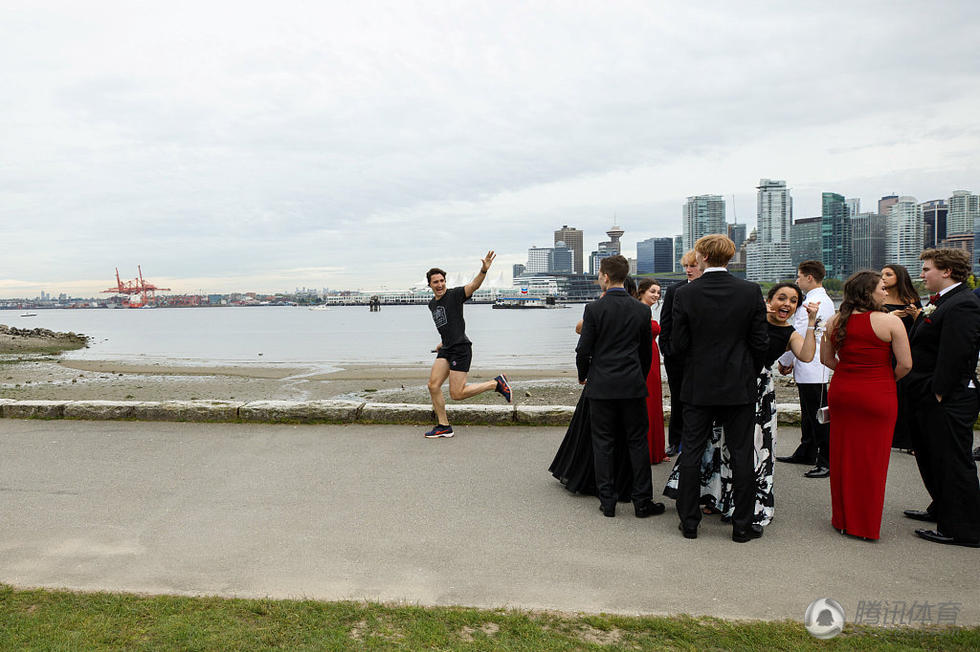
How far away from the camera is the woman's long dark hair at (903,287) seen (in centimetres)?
523

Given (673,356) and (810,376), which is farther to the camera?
(810,376)

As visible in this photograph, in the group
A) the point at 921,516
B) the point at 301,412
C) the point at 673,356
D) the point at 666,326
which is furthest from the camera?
the point at 301,412

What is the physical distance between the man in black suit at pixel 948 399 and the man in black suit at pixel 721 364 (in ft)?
4.09

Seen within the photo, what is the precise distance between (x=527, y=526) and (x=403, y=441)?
2848 mm

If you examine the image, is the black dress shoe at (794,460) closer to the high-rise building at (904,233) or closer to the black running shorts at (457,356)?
the black running shorts at (457,356)


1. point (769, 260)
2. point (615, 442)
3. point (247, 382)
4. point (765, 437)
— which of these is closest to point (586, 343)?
point (615, 442)

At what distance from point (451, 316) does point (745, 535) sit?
13.8 ft

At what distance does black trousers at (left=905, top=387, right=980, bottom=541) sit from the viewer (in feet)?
13.7

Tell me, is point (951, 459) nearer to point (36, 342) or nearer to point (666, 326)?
point (666, 326)

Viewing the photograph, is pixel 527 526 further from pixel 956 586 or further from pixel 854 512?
pixel 956 586

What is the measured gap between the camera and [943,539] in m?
4.19

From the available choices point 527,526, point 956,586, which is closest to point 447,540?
point 527,526

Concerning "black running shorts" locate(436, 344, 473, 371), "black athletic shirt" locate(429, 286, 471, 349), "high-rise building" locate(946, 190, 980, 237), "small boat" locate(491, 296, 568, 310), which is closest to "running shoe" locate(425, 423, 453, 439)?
"black running shorts" locate(436, 344, 473, 371)

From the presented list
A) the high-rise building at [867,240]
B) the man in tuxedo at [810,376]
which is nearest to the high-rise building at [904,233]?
the high-rise building at [867,240]
